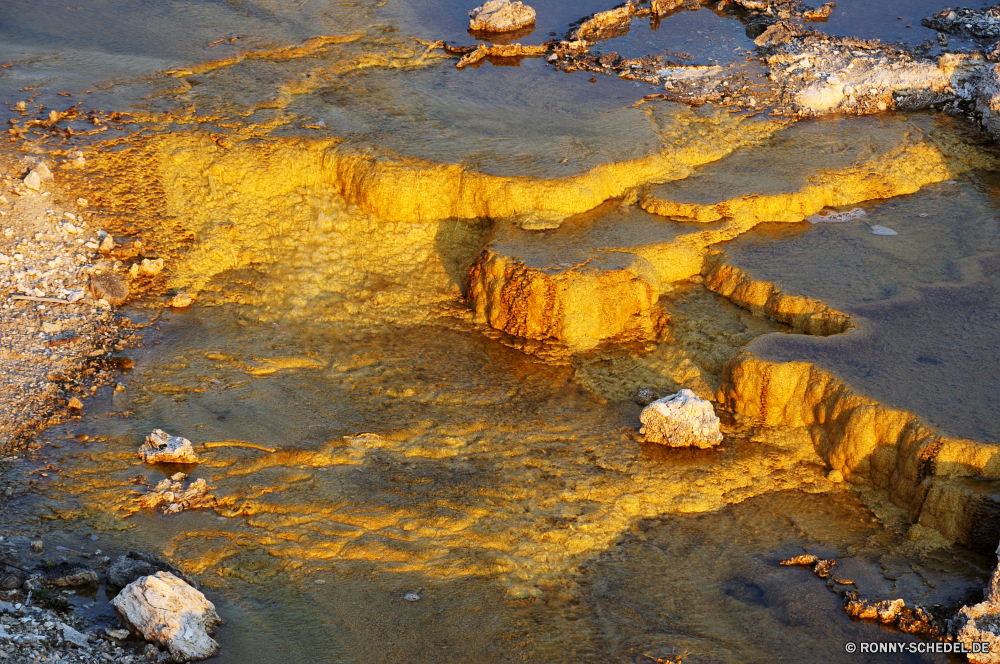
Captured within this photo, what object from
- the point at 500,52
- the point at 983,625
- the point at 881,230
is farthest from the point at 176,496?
the point at 500,52

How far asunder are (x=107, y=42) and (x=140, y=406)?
5.49 metres

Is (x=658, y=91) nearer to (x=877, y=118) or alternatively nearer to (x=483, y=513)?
(x=877, y=118)

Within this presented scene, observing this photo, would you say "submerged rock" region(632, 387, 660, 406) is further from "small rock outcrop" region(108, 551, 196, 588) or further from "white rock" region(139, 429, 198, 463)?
"small rock outcrop" region(108, 551, 196, 588)

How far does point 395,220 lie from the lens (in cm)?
763

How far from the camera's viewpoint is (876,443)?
212 inches

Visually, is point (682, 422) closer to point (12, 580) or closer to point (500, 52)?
point (12, 580)

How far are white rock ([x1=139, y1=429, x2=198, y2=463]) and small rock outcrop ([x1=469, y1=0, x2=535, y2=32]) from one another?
7.22 meters

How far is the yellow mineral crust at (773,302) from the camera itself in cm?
631

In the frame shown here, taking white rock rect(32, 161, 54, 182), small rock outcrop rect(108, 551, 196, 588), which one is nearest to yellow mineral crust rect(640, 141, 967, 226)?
small rock outcrop rect(108, 551, 196, 588)

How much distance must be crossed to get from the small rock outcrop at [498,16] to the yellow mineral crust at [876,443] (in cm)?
646

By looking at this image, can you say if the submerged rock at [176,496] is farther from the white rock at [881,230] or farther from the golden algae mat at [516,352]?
the white rock at [881,230]

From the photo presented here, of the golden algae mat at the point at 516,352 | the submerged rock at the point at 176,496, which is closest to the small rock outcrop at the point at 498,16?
the golden algae mat at the point at 516,352

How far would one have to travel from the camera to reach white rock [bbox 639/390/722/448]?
18.7ft

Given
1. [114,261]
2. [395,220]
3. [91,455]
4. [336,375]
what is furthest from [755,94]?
[91,455]
